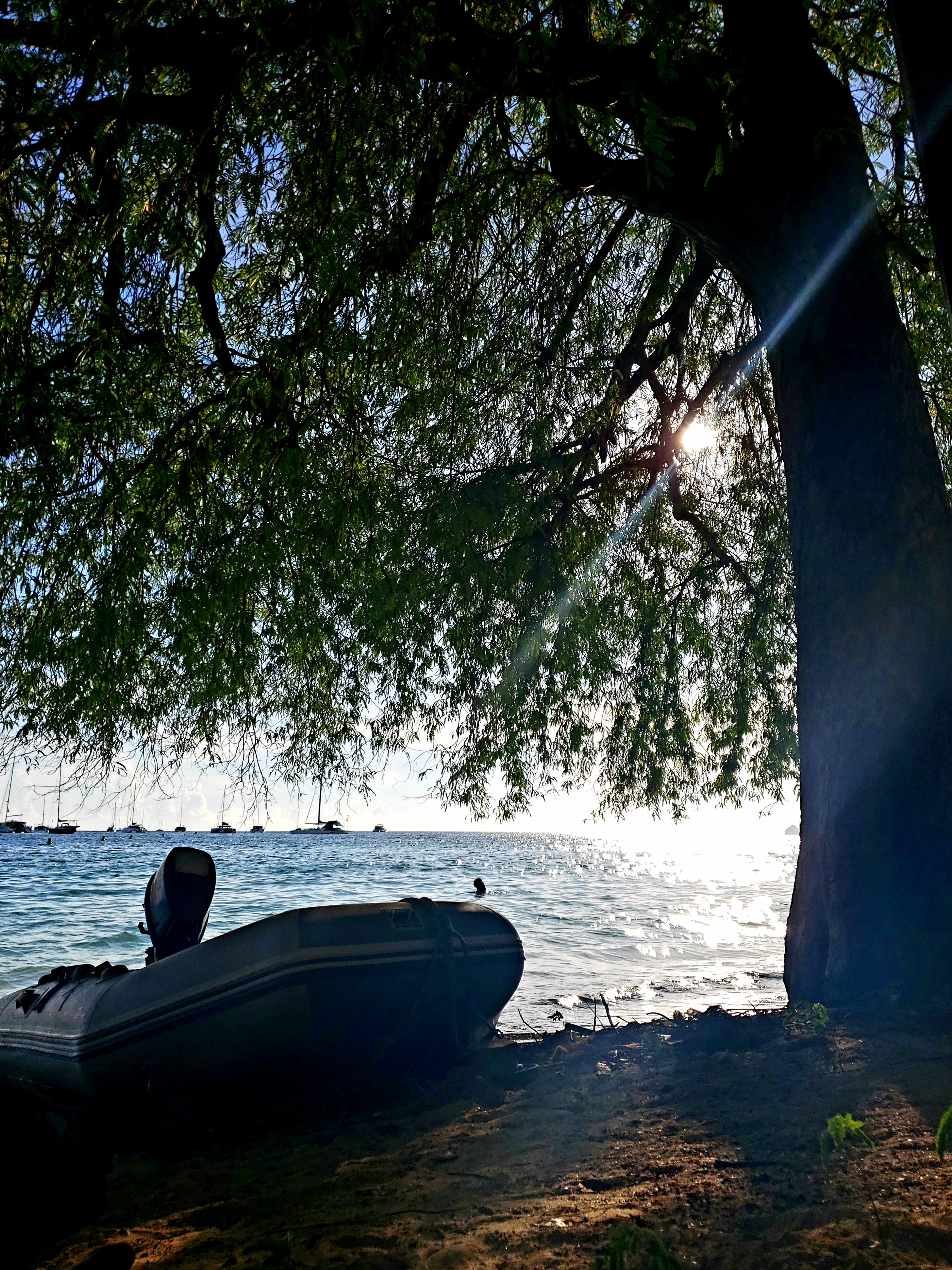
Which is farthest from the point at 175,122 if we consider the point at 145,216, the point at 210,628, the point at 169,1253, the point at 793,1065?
the point at 793,1065

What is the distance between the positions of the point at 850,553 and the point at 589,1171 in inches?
131

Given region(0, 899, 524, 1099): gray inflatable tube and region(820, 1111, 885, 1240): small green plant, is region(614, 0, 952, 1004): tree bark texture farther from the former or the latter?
region(0, 899, 524, 1099): gray inflatable tube

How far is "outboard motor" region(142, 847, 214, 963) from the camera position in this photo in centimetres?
577

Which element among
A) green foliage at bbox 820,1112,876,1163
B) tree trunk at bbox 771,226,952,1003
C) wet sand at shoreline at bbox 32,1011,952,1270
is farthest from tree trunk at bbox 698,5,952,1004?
green foliage at bbox 820,1112,876,1163

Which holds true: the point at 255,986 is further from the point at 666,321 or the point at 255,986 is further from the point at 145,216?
the point at 666,321

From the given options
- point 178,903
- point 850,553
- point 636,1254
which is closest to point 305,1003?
point 178,903

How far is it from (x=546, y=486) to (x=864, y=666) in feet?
11.1

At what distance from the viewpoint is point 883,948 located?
4.29 meters

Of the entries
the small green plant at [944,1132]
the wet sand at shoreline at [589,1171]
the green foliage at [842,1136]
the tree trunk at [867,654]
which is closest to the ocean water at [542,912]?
the wet sand at shoreline at [589,1171]

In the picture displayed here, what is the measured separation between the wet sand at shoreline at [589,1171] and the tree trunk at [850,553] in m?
0.61

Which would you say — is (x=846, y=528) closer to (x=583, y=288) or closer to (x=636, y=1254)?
(x=583, y=288)

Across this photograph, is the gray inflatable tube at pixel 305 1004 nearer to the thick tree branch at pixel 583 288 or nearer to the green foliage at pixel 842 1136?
the green foliage at pixel 842 1136

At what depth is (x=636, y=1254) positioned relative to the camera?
7.30 ft

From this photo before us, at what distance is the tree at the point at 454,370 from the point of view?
4.30 meters
